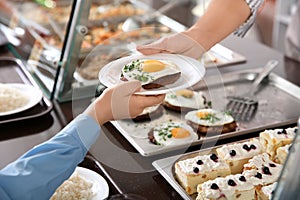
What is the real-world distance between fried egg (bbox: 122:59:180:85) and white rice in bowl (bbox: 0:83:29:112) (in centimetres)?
69

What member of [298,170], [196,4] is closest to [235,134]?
[298,170]

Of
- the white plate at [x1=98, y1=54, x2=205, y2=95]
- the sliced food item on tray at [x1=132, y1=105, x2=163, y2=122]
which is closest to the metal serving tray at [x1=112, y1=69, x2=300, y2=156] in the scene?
the sliced food item on tray at [x1=132, y1=105, x2=163, y2=122]

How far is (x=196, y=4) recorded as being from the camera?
3.76 m

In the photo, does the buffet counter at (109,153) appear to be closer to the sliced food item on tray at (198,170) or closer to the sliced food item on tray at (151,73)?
the sliced food item on tray at (198,170)

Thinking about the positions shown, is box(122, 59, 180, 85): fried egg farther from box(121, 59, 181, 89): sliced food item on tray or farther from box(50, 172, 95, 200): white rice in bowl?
box(50, 172, 95, 200): white rice in bowl

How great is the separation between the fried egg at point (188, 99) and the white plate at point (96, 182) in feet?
1.36

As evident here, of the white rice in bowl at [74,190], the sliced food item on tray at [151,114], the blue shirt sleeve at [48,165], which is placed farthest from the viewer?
the sliced food item on tray at [151,114]

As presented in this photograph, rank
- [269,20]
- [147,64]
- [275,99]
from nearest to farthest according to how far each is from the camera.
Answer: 1. [147,64]
2. [275,99]
3. [269,20]

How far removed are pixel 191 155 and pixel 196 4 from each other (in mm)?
2403

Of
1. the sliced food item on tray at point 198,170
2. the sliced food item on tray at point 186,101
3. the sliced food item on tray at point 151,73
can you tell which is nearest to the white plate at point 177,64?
the sliced food item on tray at point 151,73

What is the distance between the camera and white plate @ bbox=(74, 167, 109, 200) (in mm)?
1368

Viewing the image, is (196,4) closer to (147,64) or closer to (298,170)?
(147,64)

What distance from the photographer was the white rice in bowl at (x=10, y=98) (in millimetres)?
1826

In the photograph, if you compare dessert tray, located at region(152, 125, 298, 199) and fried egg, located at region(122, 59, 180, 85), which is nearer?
fried egg, located at region(122, 59, 180, 85)
